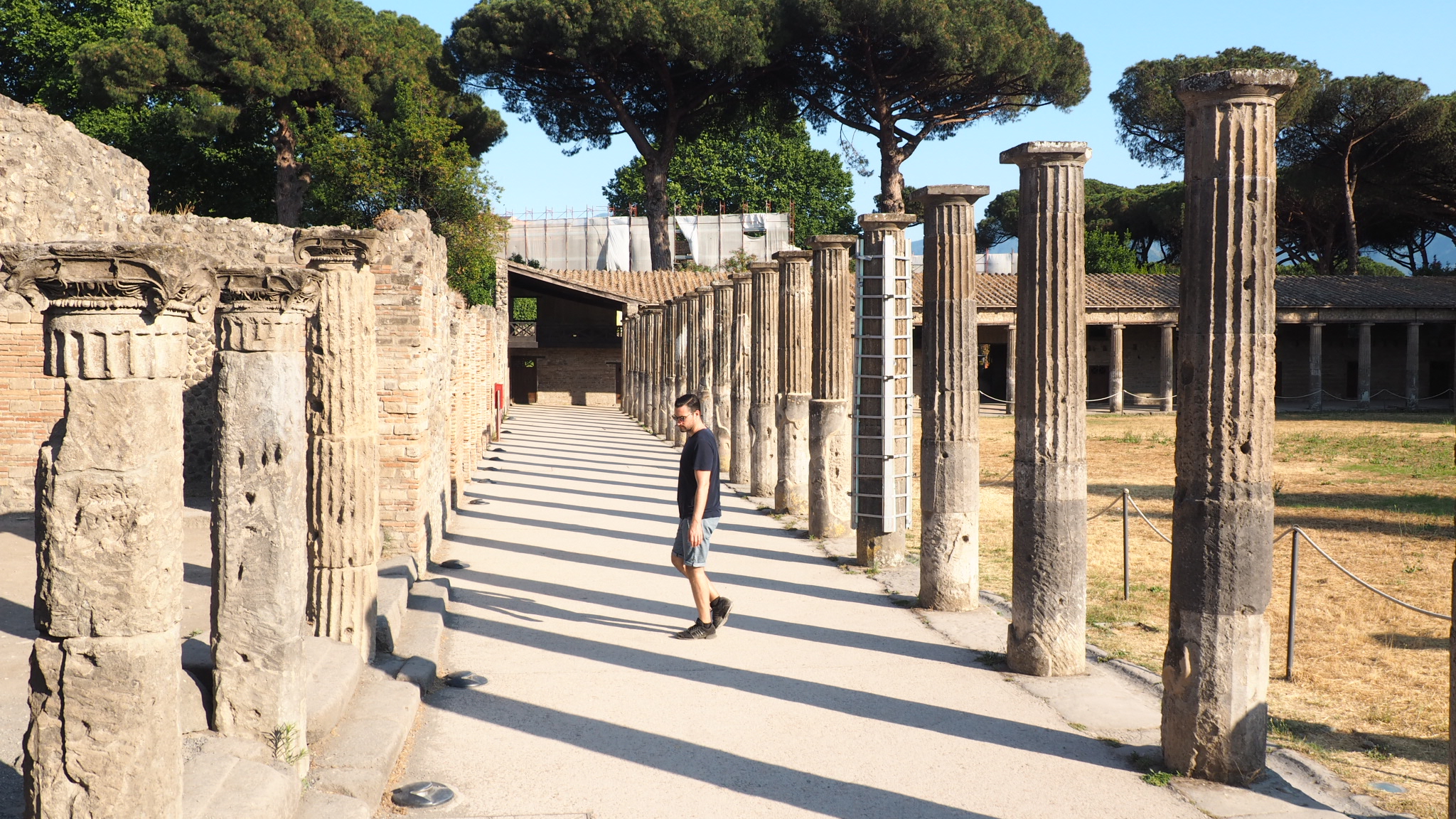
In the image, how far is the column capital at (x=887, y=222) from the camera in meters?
8.88

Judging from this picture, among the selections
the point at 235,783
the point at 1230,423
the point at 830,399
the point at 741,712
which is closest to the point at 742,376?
the point at 830,399

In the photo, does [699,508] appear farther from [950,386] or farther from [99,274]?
[99,274]

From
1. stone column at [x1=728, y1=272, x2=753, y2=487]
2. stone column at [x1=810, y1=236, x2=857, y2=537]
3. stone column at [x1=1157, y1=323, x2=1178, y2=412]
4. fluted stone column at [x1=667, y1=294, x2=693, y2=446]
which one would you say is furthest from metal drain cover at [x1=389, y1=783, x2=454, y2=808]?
stone column at [x1=1157, y1=323, x2=1178, y2=412]

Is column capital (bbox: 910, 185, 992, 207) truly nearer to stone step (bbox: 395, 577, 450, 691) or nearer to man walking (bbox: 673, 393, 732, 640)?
man walking (bbox: 673, 393, 732, 640)

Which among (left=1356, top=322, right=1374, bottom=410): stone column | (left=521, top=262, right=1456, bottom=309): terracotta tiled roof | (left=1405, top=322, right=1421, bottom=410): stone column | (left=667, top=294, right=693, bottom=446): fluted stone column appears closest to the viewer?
(left=667, top=294, right=693, bottom=446): fluted stone column

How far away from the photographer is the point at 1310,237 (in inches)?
1699

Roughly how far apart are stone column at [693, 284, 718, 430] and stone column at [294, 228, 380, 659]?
1418cm

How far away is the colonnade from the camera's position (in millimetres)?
4625

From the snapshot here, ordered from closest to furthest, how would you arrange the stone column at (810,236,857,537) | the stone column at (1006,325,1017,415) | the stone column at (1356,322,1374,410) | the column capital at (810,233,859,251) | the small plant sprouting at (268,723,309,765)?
the small plant sprouting at (268,723,309,765) → the column capital at (810,233,859,251) → the stone column at (810,236,857,537) → the stone column at (1006,325,1017,415) → the stone column at (1356,322,1374,410)

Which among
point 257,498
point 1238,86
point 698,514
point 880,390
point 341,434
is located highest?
point 1238,86

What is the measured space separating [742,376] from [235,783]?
42.0ft

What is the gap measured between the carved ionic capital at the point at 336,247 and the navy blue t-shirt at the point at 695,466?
234cm

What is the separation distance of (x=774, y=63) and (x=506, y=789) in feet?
116

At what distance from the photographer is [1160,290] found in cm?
3591
